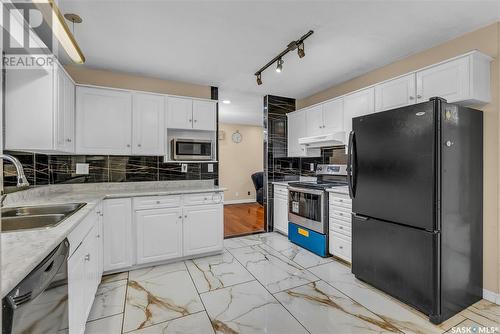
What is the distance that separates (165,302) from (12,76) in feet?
7.67

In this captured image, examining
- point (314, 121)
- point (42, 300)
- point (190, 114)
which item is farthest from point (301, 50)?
point (42, 300)

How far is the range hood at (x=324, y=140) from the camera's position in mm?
3391

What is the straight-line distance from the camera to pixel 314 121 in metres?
3.93

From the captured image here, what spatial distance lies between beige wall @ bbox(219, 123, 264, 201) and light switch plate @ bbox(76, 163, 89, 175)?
4.12 metres

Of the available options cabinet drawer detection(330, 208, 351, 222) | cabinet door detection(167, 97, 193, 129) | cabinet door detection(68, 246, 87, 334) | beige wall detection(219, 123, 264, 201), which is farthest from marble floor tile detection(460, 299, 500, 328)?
beige wall detection(219, 123, 264, 201)

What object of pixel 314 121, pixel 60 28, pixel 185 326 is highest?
pixel 60 28

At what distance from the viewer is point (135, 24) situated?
2.32m

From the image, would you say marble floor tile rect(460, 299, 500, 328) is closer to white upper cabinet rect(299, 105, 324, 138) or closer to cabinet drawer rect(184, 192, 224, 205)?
white upper cabinet rect(299, 105, 324, 138)

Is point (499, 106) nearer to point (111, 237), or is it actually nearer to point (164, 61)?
point (164, 61)

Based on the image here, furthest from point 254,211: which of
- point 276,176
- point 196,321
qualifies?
point 196,321

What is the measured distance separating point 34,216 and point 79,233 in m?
0.45

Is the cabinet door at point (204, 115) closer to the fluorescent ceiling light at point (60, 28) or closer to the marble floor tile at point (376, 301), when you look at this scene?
the fluorescent ceiling light at point (60, 28)

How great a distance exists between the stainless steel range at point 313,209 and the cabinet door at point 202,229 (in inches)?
44.6
